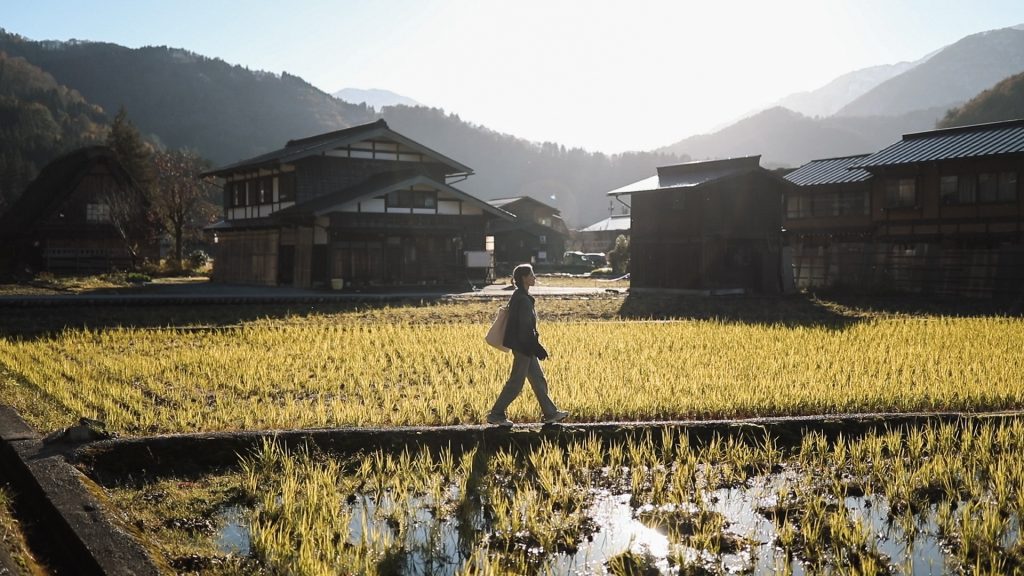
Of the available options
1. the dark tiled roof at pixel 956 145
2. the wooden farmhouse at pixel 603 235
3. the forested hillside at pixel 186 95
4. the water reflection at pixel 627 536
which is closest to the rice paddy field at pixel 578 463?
the water reflection at pixel 627 536

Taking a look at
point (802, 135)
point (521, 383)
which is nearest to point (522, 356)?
point (521, 383)

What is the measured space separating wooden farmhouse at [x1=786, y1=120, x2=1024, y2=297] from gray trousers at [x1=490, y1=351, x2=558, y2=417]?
68.3 ft

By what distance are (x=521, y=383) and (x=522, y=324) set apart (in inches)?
19.9

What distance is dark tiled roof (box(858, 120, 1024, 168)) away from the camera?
2383 centimetres

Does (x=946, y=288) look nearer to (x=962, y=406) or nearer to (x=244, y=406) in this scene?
(x=962, y=406)

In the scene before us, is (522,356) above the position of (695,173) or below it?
below

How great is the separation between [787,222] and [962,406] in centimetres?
2570

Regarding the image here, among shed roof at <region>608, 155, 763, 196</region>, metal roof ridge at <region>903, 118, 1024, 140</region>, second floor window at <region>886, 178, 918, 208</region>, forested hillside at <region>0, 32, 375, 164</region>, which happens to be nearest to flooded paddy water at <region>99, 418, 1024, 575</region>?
shed roof at <region>608, 155, 763, 196</region>

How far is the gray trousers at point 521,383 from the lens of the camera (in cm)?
689

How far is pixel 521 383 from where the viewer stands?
22.7 feet

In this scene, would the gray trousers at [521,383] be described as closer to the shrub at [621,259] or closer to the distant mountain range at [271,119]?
the shrub at [621,259]

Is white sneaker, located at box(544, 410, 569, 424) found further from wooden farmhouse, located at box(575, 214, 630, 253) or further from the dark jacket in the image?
wooden farmhouse, located at box(575, 214, 630, 253)

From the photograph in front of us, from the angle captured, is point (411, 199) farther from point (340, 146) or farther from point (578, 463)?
point (578, 463)

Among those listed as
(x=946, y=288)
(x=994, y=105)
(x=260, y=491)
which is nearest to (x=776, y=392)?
(x=260, y=491)
